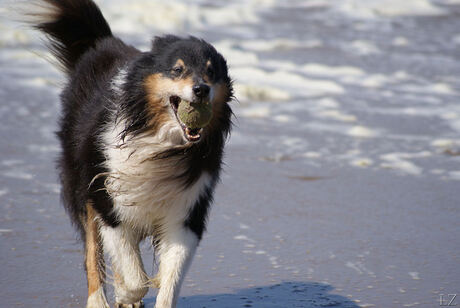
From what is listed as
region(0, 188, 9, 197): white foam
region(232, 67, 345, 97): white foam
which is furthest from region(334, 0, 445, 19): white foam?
region(0, 188, 9, 197): white foam

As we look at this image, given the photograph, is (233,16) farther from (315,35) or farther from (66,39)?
(66,39)

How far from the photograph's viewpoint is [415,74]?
923cm

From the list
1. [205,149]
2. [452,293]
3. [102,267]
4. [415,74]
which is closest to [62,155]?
[102,267]

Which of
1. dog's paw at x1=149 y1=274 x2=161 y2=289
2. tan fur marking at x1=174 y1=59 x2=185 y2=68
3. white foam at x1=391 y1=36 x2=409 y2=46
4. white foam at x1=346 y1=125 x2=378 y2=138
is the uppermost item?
tan fur marking at x1=174 y1=59 x2=185 y2=68

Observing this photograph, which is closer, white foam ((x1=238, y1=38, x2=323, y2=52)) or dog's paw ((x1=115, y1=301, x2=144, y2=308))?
dog's paw ((x1=115, y1=301, x2=144, y2=308))

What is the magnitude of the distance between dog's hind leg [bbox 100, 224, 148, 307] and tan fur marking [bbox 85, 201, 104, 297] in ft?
0.30

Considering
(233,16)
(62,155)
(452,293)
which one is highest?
(62,155)

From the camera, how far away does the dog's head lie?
10.4 feet

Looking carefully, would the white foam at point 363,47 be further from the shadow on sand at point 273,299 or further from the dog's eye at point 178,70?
the dog's eye at point 178,70

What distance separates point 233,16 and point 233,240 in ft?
31.6

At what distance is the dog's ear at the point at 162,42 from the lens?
3.35 meters

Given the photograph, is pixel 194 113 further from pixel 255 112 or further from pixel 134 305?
pixel 255 112

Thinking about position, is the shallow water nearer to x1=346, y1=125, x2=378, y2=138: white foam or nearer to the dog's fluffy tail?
x1=346, y1=125, x2=378, y2=138: white foam

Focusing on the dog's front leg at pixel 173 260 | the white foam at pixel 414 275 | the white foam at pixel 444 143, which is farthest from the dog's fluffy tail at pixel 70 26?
the white foam at pixel 444 143
